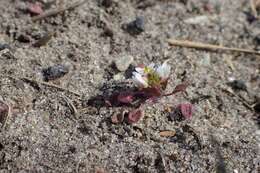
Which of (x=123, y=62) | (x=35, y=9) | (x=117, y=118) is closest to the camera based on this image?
(x=117, y=118)

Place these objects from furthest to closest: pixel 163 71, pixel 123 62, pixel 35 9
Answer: pixel 35 9, pixel 123 62, pixel 163 71

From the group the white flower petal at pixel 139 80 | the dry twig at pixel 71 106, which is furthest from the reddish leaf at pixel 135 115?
the dry twig at pixel 71 106

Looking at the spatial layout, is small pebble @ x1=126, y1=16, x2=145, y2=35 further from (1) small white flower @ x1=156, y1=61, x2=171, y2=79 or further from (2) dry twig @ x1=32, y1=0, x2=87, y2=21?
(1) small white flower @ x1=156, y1=61, x2=171, y2=79

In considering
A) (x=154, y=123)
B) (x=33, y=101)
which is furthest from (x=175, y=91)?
(x=33, y=101)

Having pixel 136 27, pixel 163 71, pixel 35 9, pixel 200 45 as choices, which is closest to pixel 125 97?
pixel 163 71

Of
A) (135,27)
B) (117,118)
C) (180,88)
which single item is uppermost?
(135,27)

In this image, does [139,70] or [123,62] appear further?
[123,62]

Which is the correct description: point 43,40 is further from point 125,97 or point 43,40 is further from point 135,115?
point 135,115
